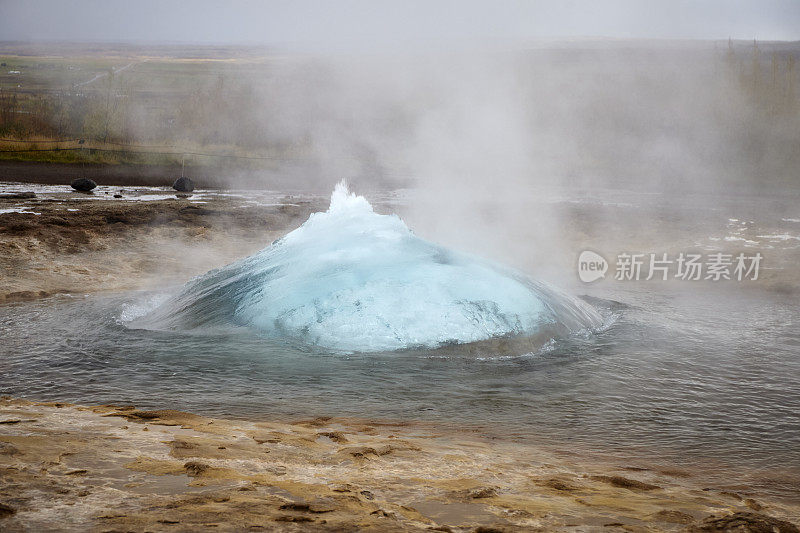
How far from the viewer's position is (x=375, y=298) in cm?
438

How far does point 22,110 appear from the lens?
2709 cm

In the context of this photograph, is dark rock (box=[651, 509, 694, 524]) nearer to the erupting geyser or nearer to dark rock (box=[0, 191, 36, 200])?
the erupting geyser

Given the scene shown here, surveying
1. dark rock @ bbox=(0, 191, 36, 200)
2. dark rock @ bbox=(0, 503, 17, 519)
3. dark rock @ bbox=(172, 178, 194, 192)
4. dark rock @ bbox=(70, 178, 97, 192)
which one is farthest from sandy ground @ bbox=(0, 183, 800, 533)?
dark rock @ bbox=(172, 178, 194, 192)

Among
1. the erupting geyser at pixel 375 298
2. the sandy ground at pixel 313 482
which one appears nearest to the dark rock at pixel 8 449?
the sandy ground at pixel 313 482

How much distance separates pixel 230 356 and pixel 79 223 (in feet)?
23.2

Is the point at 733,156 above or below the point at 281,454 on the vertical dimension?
above

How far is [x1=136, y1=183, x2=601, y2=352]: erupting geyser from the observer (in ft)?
14.1

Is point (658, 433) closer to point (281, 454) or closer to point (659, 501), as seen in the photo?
point (659, 501)

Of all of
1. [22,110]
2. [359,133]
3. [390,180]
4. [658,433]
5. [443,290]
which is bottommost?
[658,433]

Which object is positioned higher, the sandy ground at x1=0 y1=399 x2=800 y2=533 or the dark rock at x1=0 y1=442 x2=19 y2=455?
the dark rock at x1=0 y1=442 x2=19 y2=455

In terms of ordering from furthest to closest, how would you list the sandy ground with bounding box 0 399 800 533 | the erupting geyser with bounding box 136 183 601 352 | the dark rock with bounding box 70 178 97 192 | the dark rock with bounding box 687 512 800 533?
the dark rock with bounding box 70 178 97 192 → the erupting geyser with bounding box 136 183 601 352 → the dark rock with bounding box 687 512 800 533 → the sandy ground with bounding box 0 399 800 533

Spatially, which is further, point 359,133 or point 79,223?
point 359,133

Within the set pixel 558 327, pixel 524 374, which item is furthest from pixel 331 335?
pixel 558 327

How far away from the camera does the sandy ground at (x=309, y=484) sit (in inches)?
67.8
